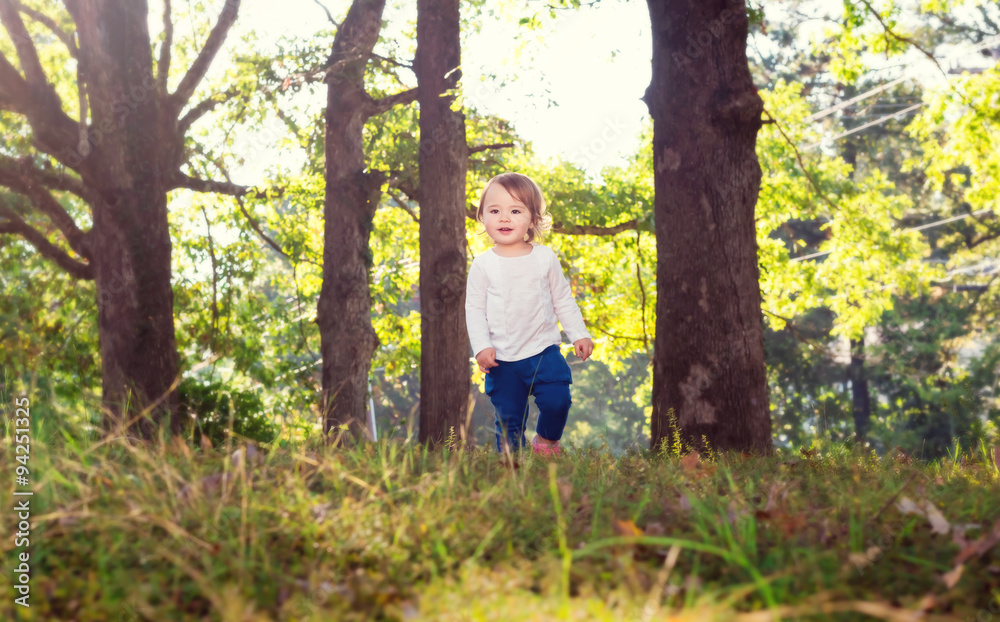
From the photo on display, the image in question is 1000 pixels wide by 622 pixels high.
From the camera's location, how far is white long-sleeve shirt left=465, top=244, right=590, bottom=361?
5.46m

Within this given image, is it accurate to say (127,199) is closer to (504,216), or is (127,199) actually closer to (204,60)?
(204,60)

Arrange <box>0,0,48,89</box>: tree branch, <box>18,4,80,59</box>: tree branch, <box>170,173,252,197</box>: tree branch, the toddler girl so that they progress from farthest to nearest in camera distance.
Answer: <box>170,173,252,197</box>: tree branch → <box>18,4,80,59</box>: tree branch → <box>0,0,48,89</box>: tree branch → the toddler girl

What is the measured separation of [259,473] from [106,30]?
8477 mm

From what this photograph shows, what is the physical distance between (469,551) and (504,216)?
11.1 feet

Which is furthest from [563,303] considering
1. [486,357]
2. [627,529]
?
[627,529]

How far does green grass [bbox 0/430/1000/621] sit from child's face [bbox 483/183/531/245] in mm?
2531

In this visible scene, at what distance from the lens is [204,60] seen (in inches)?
441

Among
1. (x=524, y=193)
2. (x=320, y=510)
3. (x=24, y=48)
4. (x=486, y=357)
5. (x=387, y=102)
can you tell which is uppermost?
(x=24, y=48)

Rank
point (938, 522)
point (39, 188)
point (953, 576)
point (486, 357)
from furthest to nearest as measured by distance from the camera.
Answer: point (39, 188)
point (486, 357)
point (938, 522)
point (953, 576)

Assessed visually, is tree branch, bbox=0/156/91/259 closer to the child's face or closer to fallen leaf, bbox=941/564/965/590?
the child's face

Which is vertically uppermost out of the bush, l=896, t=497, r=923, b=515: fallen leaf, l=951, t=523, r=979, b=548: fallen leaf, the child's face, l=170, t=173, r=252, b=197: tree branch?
l=170, t=173, r=252, b=197: tree branch

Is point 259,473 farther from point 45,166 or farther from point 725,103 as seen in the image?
point 45,166

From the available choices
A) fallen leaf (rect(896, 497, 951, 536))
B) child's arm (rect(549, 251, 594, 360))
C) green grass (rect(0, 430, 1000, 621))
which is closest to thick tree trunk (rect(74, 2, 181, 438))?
child's arm (rect(549, 251, 594, 360))

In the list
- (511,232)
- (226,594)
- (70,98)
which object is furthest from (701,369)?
(70,98)
